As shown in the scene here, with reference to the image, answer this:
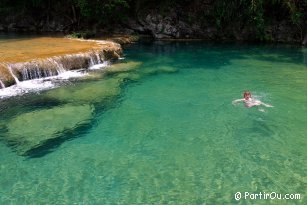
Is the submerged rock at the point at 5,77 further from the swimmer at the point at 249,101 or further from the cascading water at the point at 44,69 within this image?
the swimmer at the point at 249,101

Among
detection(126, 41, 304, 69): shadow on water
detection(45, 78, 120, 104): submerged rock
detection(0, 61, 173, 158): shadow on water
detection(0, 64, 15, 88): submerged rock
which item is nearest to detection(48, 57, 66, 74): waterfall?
detection(0, 61, 173, 158): shadow on water

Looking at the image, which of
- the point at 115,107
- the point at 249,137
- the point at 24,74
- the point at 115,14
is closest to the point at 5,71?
the point at 24,74

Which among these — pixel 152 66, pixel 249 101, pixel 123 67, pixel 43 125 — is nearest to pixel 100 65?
pixel 123 67

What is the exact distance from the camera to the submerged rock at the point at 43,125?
14.1 m

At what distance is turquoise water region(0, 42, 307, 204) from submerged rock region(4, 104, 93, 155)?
0.04 metres

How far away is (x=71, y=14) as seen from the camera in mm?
40938

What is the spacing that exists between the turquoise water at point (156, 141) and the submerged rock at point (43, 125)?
4cm

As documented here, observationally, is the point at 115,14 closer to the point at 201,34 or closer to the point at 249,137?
the point at 201,34

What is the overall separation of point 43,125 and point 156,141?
4666 mm

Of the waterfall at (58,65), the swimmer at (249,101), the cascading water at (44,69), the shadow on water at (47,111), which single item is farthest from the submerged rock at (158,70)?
the swimmer at (249,101)

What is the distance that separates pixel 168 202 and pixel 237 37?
99.7ft

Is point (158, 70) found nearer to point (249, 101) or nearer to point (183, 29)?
point (249, 101)

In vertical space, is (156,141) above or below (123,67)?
below

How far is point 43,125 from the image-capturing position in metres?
15.6
